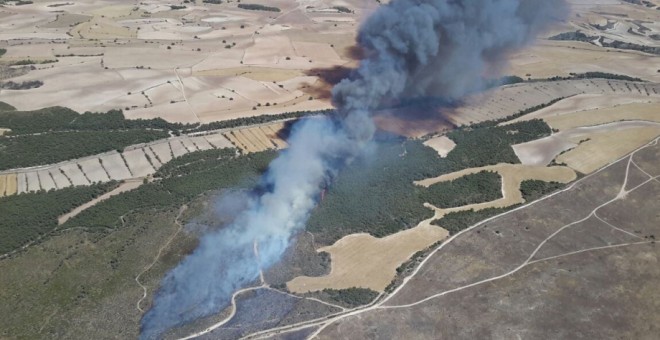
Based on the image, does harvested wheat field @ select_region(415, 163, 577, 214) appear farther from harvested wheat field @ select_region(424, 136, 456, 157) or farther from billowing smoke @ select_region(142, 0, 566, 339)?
billowing smoke @ select_region(142, 0, 566, 339)

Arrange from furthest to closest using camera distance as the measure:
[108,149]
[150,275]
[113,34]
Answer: [113,34] → [108,149] → [150,275]

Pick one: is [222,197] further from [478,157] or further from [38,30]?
[38,30]

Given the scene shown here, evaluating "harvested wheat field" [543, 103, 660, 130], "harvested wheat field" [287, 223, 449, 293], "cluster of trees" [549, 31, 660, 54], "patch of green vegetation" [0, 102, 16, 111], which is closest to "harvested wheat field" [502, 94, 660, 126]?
"harvested wheat field" [543, 103, 660, 130]

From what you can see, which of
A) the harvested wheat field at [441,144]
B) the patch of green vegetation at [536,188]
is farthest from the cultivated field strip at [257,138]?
the patch of green vegetation at [536,188]

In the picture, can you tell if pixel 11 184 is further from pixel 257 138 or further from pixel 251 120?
pixel 251 120

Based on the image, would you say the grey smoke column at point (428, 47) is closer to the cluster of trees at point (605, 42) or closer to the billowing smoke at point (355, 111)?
the billowing smoke at point (355, 111)

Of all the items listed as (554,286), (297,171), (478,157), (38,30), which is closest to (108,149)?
(297,171)

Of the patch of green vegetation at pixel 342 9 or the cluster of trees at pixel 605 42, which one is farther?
the patch of green vegetation at pixel 342 9
